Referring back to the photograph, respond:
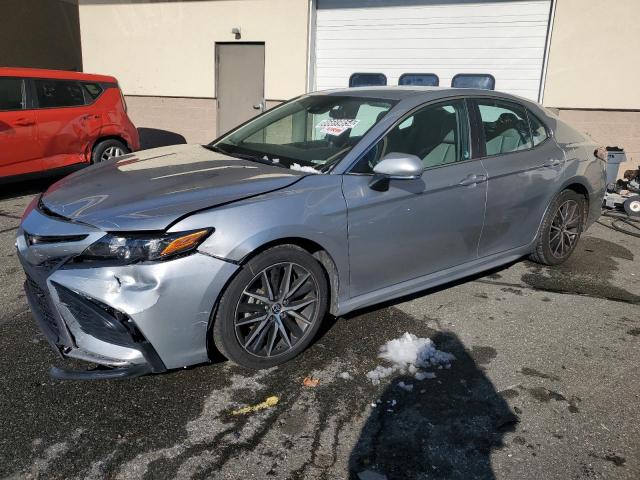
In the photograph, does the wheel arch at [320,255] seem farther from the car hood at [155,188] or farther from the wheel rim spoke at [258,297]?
the car hood at [155,188]

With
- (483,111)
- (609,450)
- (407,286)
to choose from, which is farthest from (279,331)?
(483,111)

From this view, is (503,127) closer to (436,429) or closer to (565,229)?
(565,229)

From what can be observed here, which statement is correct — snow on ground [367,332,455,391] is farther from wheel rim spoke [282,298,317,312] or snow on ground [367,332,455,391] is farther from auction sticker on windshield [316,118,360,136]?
auction sticker on windshield [316,118,360,136]

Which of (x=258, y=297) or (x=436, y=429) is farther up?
(x=258, y=297)

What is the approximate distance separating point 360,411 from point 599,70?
7856mm

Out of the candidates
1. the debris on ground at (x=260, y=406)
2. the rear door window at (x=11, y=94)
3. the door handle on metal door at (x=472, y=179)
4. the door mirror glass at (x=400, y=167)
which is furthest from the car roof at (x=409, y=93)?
the rear door window at (x=11, y=94)

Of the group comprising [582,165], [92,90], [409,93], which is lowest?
[582,165]

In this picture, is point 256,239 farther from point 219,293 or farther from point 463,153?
point 463,153

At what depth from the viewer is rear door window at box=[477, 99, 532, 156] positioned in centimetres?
408

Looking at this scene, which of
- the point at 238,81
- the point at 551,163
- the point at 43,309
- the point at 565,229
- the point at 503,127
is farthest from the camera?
the point at 238,81

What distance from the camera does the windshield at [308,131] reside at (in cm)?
349

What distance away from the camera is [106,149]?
25.8 ft

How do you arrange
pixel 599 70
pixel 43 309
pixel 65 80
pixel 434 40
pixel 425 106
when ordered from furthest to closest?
pixel 434 40 → pixel 599 70 → pixel 65 80 → pixel 425 106 → pixel 43 309

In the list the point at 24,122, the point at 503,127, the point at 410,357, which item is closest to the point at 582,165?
the point at 503,127
